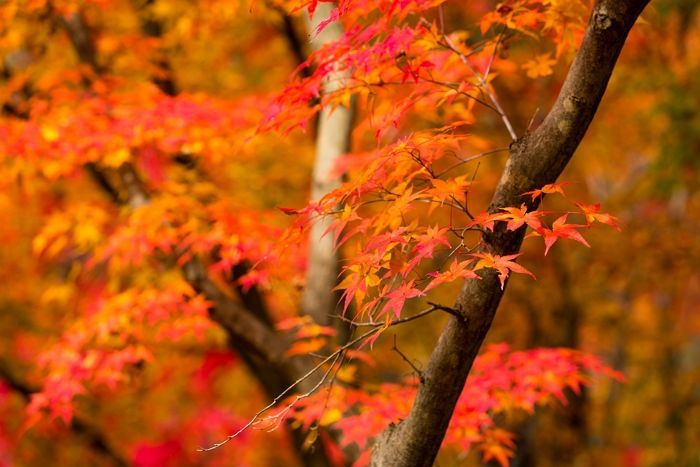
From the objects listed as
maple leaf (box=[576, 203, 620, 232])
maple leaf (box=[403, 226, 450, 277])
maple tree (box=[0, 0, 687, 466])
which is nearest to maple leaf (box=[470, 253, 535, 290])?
maple tree (box=[0, 0, 687, 466])

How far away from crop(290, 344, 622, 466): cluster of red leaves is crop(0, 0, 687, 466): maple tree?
2 cm

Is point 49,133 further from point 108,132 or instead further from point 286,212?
point 286,212

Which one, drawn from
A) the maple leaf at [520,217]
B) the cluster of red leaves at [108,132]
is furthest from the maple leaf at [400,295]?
the cluster of red leaves at [108,132]

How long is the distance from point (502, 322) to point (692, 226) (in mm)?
2374

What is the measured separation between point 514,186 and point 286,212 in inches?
29.4

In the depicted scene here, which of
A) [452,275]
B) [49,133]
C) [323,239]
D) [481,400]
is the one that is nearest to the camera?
[452,275]

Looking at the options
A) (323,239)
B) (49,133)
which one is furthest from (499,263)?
(49,133)

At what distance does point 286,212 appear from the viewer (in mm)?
2506

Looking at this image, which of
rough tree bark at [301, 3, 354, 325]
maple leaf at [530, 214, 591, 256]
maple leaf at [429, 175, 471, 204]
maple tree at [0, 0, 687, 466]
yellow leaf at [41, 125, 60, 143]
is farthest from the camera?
rough tree bark at [301, 3, 354, 325]

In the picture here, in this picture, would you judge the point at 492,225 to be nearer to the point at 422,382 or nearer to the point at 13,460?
the point at 422,382

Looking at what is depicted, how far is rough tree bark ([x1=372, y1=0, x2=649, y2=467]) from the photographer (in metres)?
2.31

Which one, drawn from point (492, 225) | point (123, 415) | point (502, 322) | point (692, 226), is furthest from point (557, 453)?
point (492, 225)

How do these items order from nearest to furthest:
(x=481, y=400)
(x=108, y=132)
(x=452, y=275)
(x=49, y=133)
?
1. (x=452, y=275)
2. (x=481, y=400)
3. (x=49, y=133)
4. (x=108, y=132)

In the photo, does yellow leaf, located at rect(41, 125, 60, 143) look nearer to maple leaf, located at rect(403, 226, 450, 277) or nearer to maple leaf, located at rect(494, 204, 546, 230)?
maple leaf, located at rect(403, 226, 450, 277)
